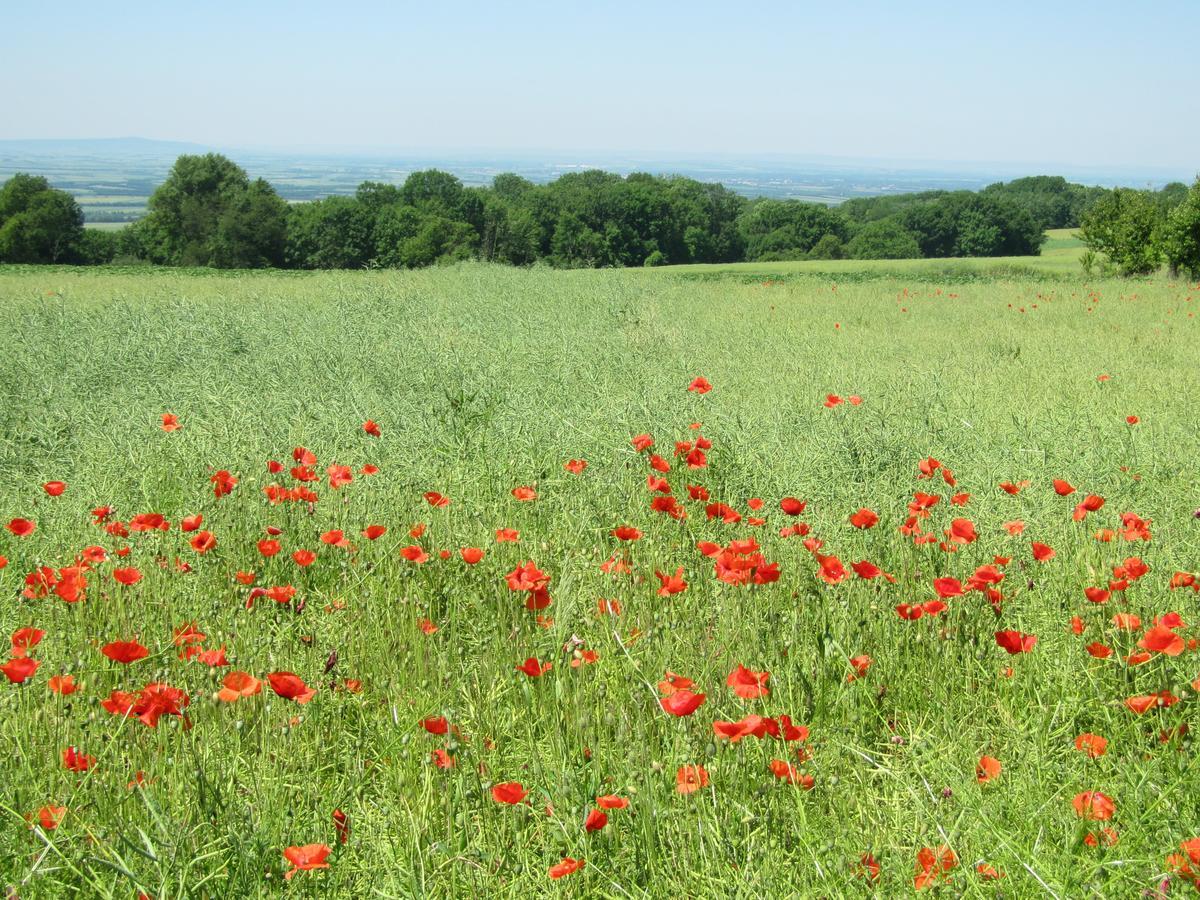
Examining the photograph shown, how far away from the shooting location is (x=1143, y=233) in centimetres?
2289

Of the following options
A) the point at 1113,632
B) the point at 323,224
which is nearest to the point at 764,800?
the point at 1113,632

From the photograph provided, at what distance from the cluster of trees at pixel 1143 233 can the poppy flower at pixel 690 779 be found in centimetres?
2184

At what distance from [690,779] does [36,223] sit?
60.4m

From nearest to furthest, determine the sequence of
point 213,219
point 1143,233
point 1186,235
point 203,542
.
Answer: point 203,542 → point 1186,235 → point 1143,233 → point 213,219

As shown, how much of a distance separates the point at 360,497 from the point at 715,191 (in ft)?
234

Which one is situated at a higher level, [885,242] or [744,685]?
[885,242]

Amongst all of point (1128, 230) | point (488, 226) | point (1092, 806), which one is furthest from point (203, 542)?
point (488, 226)

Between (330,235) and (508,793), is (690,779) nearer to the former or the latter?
(508,793)

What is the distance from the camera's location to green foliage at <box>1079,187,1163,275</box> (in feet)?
73.8

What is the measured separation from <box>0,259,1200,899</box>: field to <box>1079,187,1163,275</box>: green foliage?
64.7 ft

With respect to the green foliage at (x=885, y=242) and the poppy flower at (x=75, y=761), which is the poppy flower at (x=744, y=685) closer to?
the poppy flower at (x=75, y=761)

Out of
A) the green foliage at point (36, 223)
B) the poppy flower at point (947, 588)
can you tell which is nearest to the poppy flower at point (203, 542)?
the poppy flower at point (947, 588)

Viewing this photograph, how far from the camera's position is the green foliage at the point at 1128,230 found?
22.5 meters

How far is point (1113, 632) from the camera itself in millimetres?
2535
